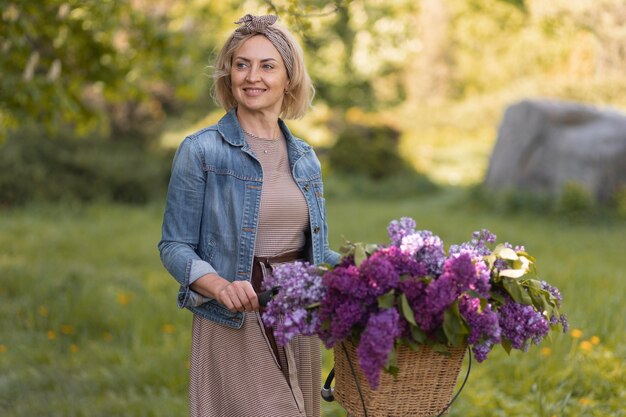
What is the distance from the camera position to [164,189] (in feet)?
43.8

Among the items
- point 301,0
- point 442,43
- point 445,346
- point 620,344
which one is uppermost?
point 442,43

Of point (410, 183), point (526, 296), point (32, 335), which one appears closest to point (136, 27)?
point (32, 335)

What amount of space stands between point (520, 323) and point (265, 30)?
4.23ft

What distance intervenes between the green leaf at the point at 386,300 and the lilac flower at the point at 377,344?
3cm

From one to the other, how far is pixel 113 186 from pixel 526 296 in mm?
11138

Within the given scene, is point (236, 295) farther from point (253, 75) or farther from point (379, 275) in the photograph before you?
point (253, 75)

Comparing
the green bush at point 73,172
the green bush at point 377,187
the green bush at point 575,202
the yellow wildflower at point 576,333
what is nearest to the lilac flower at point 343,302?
the yellow wildflower at point 576,333

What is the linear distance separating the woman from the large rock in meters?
9.11

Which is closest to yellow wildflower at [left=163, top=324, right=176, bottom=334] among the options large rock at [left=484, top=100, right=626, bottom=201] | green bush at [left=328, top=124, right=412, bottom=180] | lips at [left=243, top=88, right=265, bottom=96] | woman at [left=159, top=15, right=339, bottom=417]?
woman at [left=159, top=15, right=339, bottom=417]

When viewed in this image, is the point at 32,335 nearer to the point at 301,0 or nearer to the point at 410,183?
the point at 301,0

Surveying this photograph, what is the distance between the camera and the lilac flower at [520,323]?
227 centimetres

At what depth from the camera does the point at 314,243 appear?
9.36ft

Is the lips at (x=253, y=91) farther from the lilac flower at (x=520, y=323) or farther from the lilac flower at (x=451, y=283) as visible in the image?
the lilac flower at (x=520, y=323)

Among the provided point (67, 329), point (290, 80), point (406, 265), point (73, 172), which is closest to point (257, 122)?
point (290, 80)
